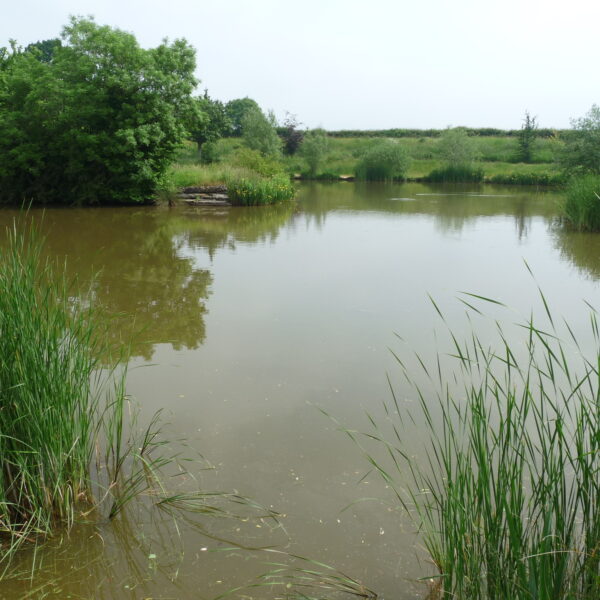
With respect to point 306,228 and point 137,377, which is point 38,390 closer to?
point 137,377

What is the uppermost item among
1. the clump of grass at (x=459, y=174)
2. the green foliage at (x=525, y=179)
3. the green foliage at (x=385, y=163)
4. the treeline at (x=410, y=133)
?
the treeline at (x=410, y=133)

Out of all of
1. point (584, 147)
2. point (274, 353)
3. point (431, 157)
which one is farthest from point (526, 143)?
point (274, 353)

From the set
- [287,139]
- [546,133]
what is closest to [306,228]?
[287,139]

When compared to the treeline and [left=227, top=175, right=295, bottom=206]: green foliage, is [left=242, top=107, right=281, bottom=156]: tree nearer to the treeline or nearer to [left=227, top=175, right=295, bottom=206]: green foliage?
[left=227, top=175, right=295, bottom=206]: green foliage

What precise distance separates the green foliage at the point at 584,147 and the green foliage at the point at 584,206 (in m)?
5.24

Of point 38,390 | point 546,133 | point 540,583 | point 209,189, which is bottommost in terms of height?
point 540,583

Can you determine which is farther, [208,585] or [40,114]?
[40,114]

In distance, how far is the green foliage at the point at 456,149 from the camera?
34.5 meters

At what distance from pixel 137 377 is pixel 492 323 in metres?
3.67

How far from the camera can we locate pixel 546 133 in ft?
157

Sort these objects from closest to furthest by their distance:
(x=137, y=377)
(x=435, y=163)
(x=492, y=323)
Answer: (x=137, y=377) < (x=492, y=323) < (x=435, y=163)

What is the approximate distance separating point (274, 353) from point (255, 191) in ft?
44.8

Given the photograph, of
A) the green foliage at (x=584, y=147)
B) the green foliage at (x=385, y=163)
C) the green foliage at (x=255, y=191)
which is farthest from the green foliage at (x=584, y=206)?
the green foliage at (x=385, y=163)

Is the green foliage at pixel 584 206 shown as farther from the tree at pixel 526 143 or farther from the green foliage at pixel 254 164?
the tree at pixel 526 143
